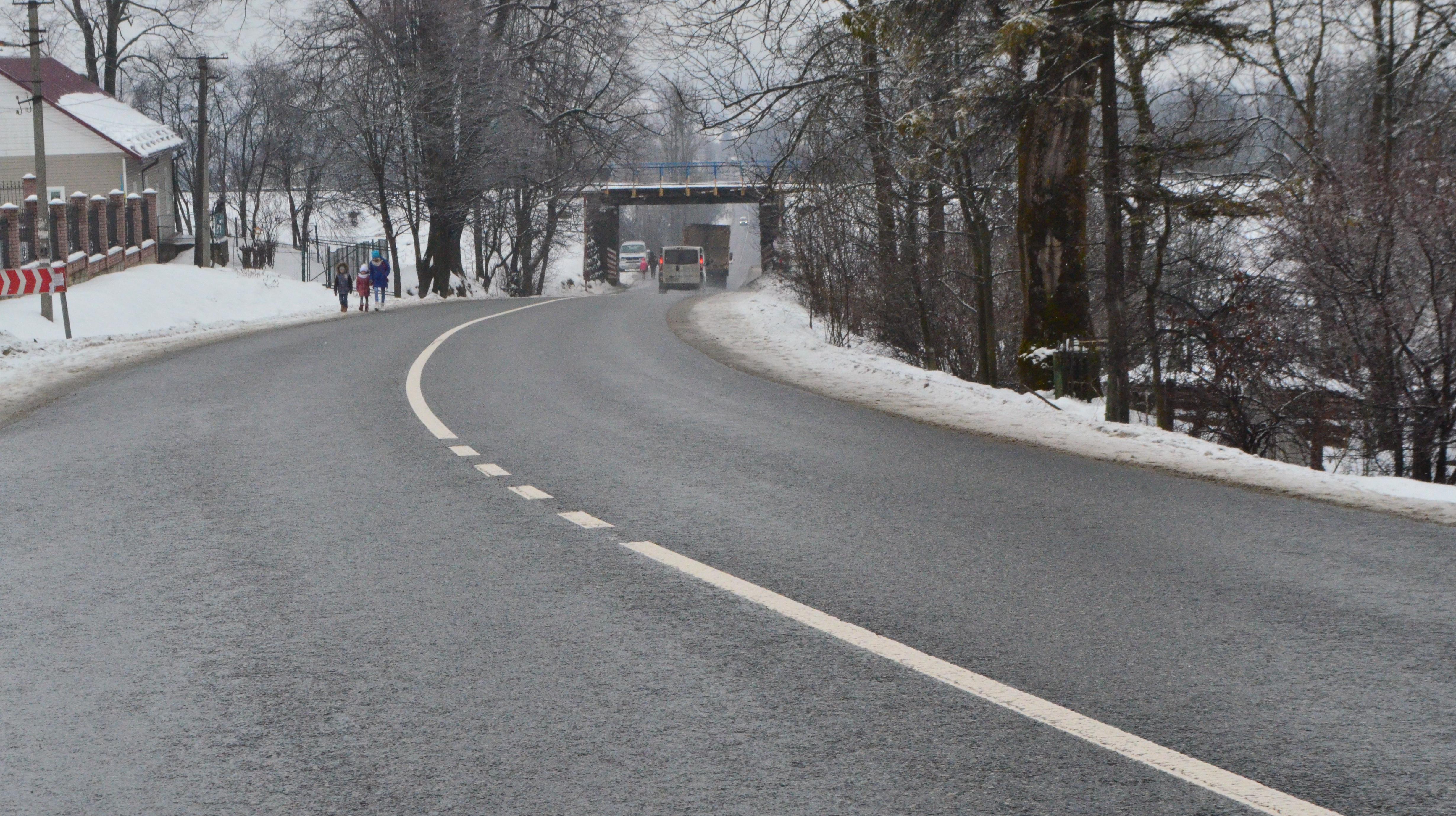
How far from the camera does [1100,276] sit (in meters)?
16.2

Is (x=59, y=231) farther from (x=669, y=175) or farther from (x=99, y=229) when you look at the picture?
(x=669, y=175)

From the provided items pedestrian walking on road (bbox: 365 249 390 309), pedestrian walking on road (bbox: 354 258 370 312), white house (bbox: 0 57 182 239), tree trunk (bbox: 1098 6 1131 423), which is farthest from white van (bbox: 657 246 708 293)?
tree trunk (bbox: 1098 6 1131 423)

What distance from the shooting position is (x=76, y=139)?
163 ft

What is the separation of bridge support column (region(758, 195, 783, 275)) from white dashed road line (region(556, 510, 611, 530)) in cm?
1447

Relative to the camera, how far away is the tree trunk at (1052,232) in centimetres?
1474

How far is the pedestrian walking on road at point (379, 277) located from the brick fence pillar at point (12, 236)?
774 cm

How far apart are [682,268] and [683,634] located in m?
68.8

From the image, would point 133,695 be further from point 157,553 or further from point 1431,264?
point 1431,264

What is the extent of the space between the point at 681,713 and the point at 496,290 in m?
54.5

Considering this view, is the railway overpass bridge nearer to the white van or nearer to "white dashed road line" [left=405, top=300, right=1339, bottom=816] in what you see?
the white van

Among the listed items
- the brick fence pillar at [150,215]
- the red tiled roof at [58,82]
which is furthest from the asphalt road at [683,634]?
the red tiled roof at [58,82]

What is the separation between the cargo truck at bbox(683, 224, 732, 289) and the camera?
7900 cm

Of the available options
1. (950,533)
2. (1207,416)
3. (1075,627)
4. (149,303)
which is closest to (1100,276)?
(1207,416)

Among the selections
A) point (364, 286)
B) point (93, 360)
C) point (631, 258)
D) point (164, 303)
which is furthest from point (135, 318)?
point (631, 258)
